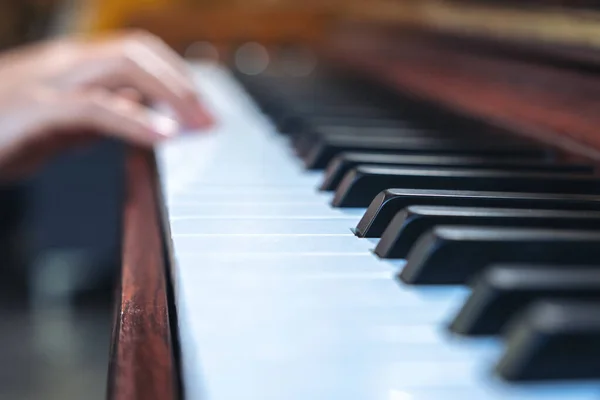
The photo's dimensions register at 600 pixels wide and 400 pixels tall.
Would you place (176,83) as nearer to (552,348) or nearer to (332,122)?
(332,122)

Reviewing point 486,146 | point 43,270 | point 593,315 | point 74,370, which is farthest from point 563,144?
point 43,270

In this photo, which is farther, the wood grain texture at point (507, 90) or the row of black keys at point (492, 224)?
the wood grain texture at point (507, 90)

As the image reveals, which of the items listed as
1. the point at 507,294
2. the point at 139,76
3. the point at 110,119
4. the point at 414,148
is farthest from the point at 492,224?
the point at 139,76

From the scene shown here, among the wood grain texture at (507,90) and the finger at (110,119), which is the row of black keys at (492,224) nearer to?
the wood grain texture at (507,90)

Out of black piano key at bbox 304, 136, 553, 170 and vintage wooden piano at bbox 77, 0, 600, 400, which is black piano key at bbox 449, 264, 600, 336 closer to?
vintage wooden piano at bbox 77, 0, 600, 400

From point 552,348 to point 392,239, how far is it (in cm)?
17

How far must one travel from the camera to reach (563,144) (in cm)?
70

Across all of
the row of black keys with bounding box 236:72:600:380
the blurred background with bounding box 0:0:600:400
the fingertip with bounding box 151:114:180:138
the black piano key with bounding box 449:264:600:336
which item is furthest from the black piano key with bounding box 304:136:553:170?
the blurred background with bounding box 0:0:600:400

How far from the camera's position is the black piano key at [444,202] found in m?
0.50

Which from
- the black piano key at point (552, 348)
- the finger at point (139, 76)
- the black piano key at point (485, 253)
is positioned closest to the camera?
the black piano key at point (552, 348)

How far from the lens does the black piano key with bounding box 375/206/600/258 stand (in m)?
0.45

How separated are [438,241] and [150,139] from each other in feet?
1.85

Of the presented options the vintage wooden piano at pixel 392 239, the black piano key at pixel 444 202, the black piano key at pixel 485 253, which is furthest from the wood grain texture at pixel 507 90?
the black piano key at pixel 485 253

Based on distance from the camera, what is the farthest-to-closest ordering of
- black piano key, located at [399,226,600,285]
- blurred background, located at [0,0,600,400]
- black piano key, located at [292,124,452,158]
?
blurred background, located at [0,0,600,400] → black piano key, located at [292,124,452,158] → black piano key, located at [399,226,600,285]
